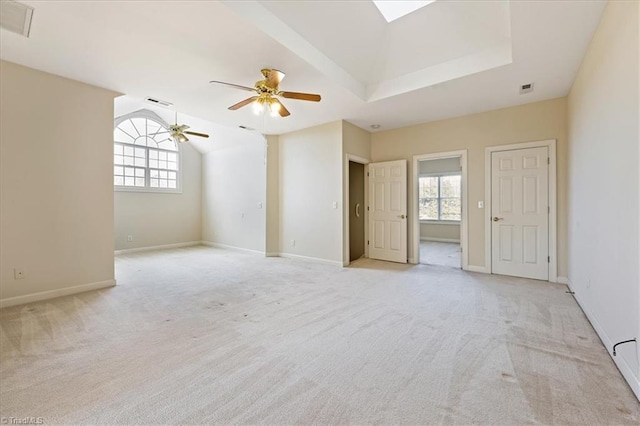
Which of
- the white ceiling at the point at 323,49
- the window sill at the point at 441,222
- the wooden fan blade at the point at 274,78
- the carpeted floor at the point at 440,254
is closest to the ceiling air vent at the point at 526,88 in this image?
the white ceiling at the point at 323,49

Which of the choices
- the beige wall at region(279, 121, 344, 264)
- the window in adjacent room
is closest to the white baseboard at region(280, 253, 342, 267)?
the beige wall at region(279, 121, 344, 264)

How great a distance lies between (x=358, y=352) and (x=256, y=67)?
3123 mm

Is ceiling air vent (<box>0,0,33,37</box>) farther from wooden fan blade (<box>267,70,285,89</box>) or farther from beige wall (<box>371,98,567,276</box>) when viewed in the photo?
beige wall (<box>371,98,567,276</box>)

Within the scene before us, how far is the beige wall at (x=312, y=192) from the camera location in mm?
5199

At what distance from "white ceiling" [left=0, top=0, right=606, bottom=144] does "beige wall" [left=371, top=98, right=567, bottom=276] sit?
243 mm

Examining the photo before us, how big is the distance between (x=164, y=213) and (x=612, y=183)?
8.45 metres

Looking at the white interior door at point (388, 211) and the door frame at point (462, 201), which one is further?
the white interior door at point (388, 211)

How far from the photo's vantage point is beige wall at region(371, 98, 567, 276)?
Result: 397cm

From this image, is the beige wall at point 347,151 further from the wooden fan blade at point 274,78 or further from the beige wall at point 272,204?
the wooden fan blade at point 274,78

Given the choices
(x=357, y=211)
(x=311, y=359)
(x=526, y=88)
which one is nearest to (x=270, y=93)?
(x=311, y=359)

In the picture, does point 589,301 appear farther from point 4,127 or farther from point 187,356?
point 4,127

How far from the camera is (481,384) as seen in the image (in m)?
1.74

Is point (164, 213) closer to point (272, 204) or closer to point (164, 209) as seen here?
point (164, 209)

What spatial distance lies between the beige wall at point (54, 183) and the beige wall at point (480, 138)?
487 centimetres
